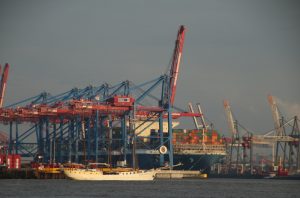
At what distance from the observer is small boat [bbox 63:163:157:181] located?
156m

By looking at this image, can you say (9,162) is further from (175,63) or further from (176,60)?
(176,60)

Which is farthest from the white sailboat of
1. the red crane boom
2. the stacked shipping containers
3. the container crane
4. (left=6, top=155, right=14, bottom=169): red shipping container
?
the red crane boom

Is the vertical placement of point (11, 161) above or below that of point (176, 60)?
below

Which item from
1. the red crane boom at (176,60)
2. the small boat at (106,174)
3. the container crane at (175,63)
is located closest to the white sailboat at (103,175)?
the small boat at (106,174)

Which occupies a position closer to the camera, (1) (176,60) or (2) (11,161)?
(2) (11,161)

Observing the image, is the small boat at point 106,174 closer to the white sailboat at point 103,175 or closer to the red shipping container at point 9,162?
the white sailboat at point 103,175

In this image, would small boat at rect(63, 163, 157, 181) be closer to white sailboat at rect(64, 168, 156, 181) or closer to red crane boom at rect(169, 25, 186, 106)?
white sailboat at rect(64, 168, 156, 181)

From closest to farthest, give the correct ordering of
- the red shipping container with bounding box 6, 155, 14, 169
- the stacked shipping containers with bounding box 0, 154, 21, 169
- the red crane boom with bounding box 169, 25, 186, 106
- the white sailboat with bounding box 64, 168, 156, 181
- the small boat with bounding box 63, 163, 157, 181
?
the white sailboat with bounding box 64, 168, 156, 181 → the small boat with bounding box 63, 163, 157, 181 → the red shipping container with bounding box 6, 155, 14, 169 → the stacked shipping containers with bounding box 0, 154, 21, 169 → the red crane boom with bounding box 169, 25, 186, 106

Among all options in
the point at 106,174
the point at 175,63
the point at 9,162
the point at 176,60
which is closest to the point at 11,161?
the point at 9,162

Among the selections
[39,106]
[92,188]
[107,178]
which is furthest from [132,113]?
[92,188]

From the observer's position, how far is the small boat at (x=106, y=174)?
156 metres

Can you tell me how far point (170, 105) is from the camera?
19625 centimetres

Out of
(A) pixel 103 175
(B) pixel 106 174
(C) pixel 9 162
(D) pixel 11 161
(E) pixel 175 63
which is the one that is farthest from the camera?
(E) pixel 175 63

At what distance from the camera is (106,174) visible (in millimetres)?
158875
